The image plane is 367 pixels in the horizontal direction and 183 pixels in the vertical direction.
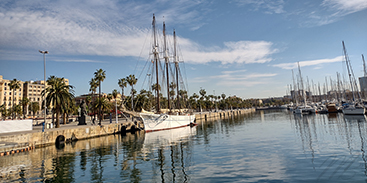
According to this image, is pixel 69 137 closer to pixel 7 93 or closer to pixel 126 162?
pixel 126 162

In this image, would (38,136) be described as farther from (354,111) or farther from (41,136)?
(354,111)

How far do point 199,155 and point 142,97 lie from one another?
216 feet

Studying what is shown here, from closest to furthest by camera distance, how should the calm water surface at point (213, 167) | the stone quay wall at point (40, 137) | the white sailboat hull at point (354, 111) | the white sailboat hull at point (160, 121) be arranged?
the calm water surface at point (213, 167) < the stone quay wall at point (40, 137) < the white sailboat hull at point (160, 121) < the white sailboat hull at point (354, 111)

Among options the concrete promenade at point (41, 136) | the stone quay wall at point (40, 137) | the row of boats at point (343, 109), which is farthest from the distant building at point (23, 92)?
the row of boats at point (343, 109)

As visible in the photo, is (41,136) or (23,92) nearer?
(41,136)

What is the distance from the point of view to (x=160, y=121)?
49406 mm

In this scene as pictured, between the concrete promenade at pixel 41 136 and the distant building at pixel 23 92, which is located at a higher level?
the distant building at pixel 23 92

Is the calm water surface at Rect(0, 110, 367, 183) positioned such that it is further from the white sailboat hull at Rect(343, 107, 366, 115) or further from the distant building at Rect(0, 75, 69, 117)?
the distant building at Rect(0, 75, 69, 117)

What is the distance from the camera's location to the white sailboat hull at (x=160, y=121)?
47219mm

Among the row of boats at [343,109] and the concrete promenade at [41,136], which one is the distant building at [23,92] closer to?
the concrete promenade at [41,136]

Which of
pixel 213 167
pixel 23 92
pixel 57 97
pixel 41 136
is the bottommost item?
pixel 213 167

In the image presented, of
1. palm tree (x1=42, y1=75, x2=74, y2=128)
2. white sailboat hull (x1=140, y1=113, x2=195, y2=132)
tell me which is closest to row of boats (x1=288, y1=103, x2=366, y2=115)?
white sailboat hull (x1=140, y1=113, x2=195, y2=132)

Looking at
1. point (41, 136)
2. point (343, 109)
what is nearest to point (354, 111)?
point (343, 109)

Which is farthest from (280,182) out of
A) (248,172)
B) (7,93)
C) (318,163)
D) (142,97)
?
(7,93)
